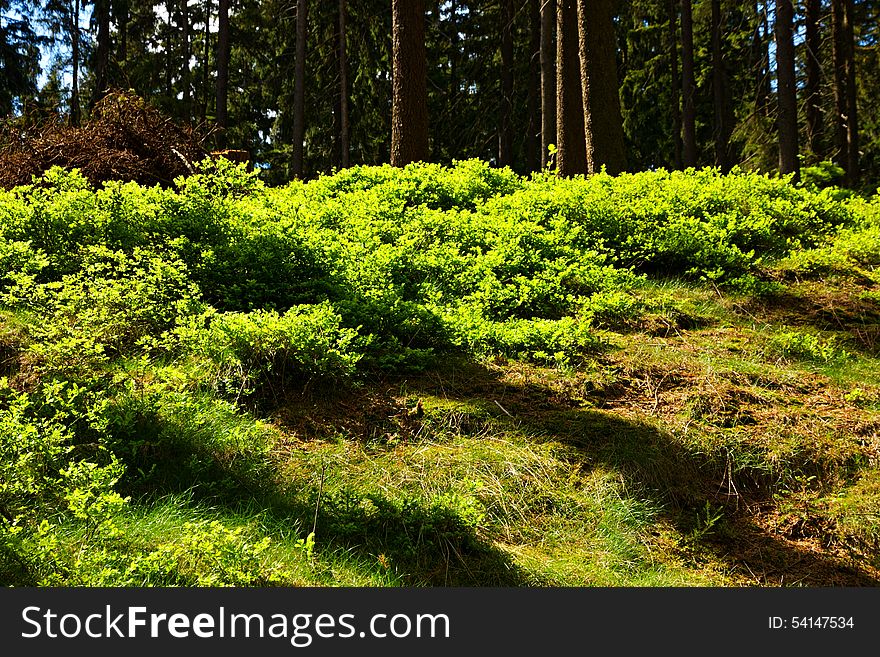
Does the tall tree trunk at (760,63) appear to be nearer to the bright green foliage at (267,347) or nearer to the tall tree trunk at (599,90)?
the tall tree trunk at (599,90)

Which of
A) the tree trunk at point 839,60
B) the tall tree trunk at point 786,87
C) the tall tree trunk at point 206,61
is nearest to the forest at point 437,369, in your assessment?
the tall tree trunk at point 786,87

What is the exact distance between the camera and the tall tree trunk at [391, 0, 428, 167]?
39.4ft

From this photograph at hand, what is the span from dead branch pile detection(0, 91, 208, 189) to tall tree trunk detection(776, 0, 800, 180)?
9.39 m

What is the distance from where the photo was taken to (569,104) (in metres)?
11.4

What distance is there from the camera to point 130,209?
6789 millimetres

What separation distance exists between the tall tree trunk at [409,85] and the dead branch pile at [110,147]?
3312 mm

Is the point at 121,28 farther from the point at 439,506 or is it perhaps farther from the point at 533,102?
the point at 439,506

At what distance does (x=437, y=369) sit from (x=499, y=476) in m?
1.42

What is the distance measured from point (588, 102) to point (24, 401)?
351 inches

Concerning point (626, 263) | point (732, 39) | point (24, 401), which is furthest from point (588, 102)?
point (732, 39)

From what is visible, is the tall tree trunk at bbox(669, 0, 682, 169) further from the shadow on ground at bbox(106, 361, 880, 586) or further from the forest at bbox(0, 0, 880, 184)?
the shadow on ground at bbox(106, 361, 880, 586)

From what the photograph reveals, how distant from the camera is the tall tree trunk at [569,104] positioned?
1135 cm

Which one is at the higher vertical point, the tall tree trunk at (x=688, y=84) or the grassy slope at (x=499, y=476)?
the tall tree trunk at (x=688, y=84)

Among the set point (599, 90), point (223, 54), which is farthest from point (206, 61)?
point (599, 90)
